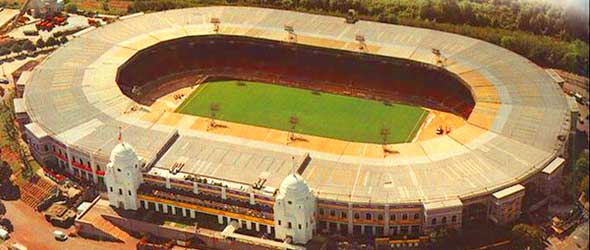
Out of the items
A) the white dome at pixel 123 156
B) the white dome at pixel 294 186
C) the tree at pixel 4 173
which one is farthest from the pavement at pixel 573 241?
the tree at pixel 4 173

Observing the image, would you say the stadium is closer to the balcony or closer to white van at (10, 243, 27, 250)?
the balcony

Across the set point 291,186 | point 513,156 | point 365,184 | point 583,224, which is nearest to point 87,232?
point 291,186

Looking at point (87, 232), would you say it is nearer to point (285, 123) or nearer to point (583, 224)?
point (285, 123)

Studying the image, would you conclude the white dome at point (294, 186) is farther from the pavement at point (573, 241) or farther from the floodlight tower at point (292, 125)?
the pavement at point (573, 241)

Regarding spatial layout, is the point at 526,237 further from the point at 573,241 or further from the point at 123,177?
the point at 123,177

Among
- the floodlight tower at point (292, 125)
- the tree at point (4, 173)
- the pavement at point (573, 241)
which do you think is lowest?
the tree at point (4, 173)

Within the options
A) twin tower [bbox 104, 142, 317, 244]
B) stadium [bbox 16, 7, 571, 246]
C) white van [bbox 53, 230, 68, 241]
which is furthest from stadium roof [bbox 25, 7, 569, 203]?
white van [bbox 53, 230, 68, 241]
